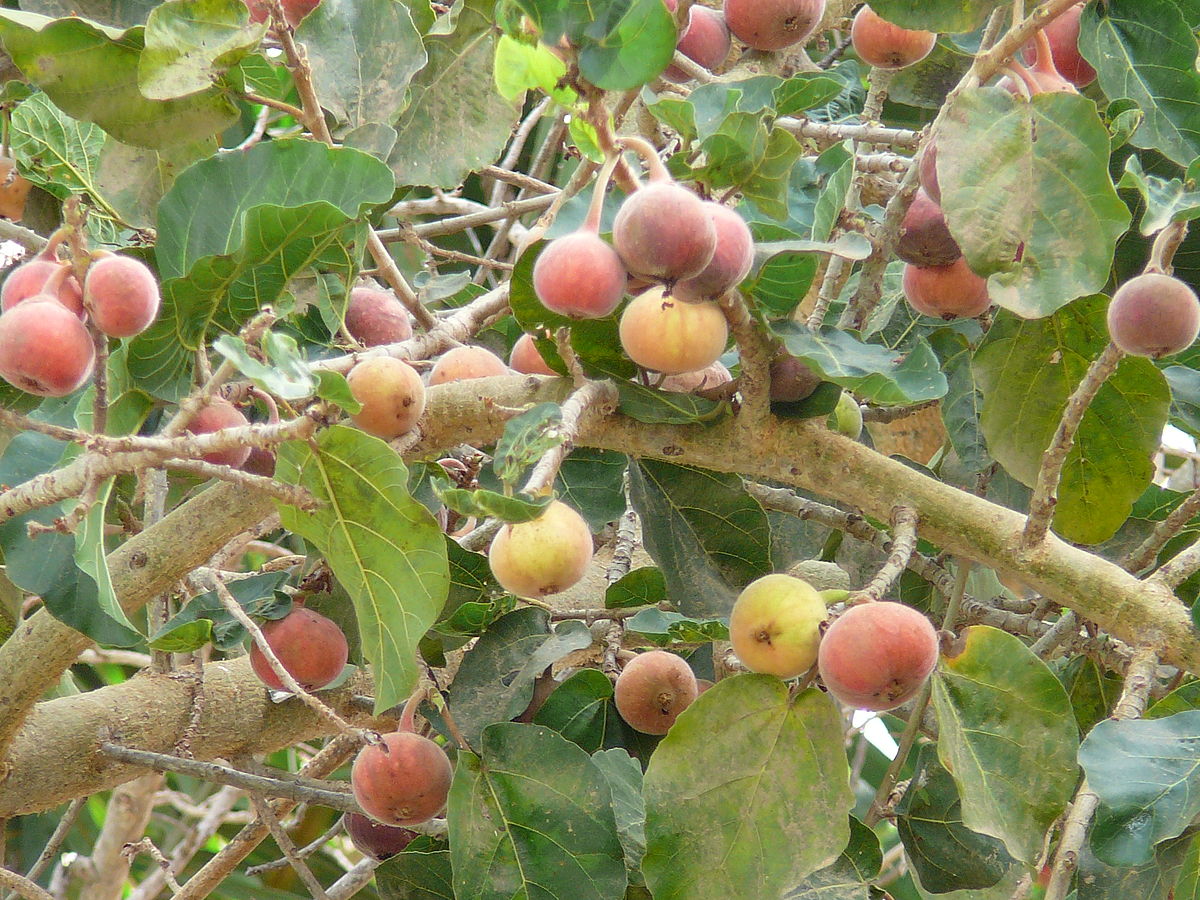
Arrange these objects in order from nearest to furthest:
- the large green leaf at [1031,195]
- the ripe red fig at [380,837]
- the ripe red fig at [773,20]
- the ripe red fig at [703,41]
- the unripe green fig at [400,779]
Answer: the large green leaf at [1031,195]
the unripe green fig at [400,779]
the ripe red fig at [380,837]
the ripe red fig at [773,20]
the ripe red fig at [703,41]

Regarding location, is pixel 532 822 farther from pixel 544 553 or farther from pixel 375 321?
pixel 375 321

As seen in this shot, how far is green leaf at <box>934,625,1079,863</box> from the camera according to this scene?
101cm

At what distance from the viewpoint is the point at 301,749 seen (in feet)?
10.0

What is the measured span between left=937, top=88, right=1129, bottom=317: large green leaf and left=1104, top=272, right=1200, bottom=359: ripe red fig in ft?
0.16

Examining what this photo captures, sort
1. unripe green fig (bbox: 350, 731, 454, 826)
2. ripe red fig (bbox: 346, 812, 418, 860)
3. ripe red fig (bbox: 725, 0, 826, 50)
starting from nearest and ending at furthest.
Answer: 1. unripe green fig (bbox: 350, 731, 454, 826)
2. ripe red fig (bbox: 346, 812, 418, 860)
3. ripe red fig (bbox: 725, 0, 826, 50)

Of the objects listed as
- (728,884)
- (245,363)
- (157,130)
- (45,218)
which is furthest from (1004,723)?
(45,218)

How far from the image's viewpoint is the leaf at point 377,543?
1.04 m

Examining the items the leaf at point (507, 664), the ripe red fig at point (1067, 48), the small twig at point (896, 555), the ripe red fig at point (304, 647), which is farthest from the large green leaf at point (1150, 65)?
the ripe red fig at point (304, 647)

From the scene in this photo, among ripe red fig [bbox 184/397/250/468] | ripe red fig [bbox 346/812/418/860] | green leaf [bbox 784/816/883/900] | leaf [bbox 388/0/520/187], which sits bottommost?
ripe red fig [bbox 346/812/418/860]

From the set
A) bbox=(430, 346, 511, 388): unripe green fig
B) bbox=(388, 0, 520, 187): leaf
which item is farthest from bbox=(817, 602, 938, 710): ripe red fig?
bbox=(388, 0, 520, 187): leaf

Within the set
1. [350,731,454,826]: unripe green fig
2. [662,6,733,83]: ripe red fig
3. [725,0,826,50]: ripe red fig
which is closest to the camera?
[350,731,454,826]: unripe green fig

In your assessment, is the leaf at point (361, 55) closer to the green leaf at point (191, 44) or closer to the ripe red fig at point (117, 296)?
the green leaf at point (191, 44)

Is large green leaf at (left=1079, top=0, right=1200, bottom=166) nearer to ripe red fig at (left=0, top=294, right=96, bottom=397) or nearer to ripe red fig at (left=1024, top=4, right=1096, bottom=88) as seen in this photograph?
ripe red fig at (left=1024, top=4, right=1096, bottom=88)

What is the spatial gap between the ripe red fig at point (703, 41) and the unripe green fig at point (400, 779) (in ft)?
3.08
